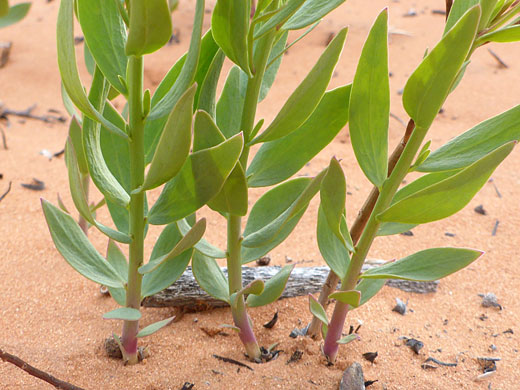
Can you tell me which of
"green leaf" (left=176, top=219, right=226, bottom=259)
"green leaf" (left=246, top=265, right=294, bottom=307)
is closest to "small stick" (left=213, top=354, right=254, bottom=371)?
"green leaf" (left=246, top=265, right=294, bottom=307)

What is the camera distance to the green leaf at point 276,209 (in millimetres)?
1073

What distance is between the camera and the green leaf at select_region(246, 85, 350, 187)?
3.30 feet

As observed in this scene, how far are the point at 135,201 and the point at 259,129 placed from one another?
0.82 ft

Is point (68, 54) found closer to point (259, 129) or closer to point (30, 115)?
point (259, 129)

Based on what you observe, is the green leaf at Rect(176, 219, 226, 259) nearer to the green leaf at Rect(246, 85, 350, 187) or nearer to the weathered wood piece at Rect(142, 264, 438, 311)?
the green leaf at Rect(246, 85, 350, 187)

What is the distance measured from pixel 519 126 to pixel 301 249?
938 mm

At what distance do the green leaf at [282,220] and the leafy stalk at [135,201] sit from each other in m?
0.20

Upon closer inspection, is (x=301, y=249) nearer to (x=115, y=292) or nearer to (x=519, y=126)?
(x=115, y=292)

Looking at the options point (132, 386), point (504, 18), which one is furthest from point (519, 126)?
point (132, 386)

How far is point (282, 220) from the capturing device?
3.14 feet

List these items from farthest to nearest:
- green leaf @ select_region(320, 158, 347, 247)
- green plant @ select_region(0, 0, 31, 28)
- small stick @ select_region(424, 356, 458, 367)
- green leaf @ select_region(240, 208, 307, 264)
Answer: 1. small stick @ select_region(424, 356, 458, 367)
2. green leaf @ select_region(240, 208, 307, 264)
3. green leaf @ select_region(320, 158, 347, 247)
4. green plant @ select_region(0, 0, 31, 28)

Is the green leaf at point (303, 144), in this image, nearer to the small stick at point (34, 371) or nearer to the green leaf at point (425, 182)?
the green leaf at point (425, 182)

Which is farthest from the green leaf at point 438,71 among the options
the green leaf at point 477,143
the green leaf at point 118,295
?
the green leaf at point 118,295

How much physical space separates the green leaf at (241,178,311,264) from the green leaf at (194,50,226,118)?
0.72ft
